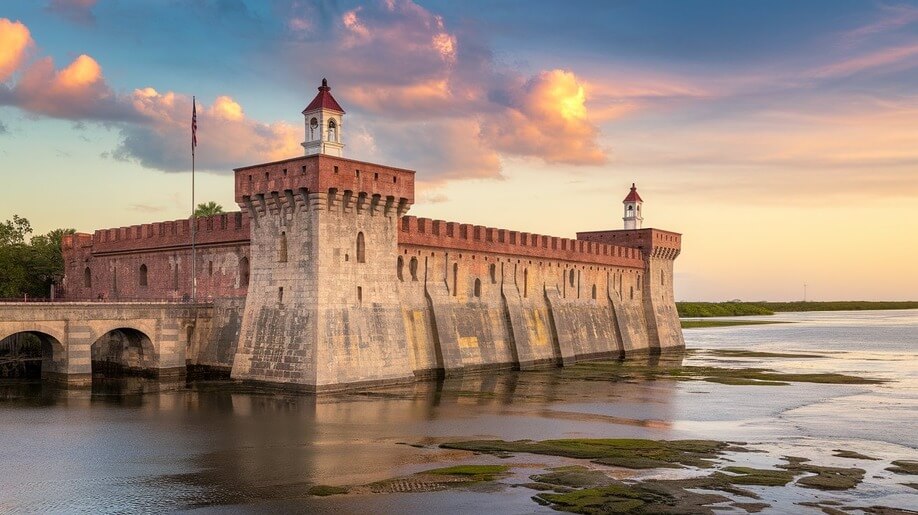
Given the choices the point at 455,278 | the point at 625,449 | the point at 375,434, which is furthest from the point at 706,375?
the point at 375,434

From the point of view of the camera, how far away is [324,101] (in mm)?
42250

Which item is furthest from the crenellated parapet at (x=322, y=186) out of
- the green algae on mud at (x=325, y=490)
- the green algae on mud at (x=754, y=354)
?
the green algae on mud at (x=754, y=354)

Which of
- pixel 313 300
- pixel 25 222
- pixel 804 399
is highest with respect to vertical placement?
pixel 25 222

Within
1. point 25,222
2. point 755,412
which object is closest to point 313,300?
point 755,412

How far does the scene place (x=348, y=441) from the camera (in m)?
27.3

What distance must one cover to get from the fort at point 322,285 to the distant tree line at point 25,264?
3805mm

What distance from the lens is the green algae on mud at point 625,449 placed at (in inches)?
953

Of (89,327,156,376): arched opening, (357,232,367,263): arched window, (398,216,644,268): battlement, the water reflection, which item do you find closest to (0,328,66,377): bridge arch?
the water reflection

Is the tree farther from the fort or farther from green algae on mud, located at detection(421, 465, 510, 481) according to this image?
green algae on mud, located at detection(421, 465, 510, 481)

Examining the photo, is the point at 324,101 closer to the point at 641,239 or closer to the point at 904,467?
the point at 904,467

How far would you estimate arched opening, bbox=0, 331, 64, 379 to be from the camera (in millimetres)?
41375

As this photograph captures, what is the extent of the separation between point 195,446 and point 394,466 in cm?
677

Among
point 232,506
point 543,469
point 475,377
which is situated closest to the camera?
point 232,506

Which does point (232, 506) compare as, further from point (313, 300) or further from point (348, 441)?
point (313, 300)
